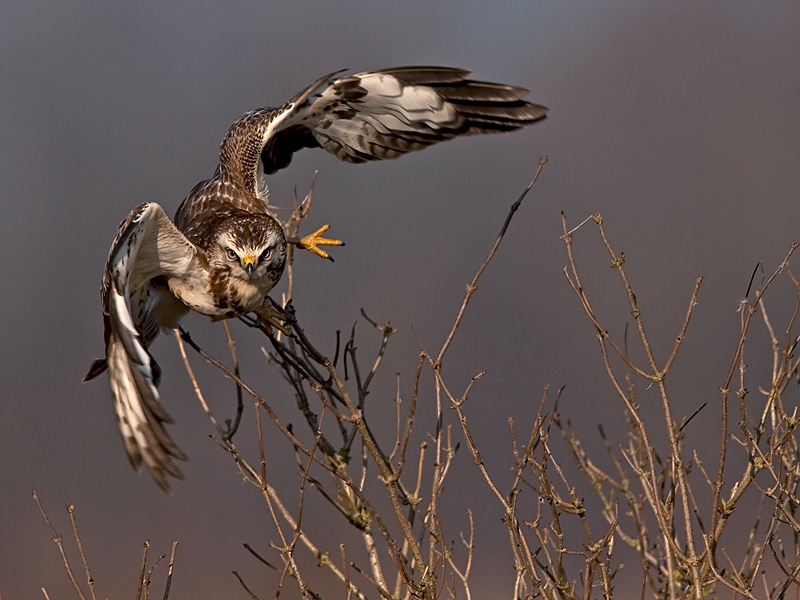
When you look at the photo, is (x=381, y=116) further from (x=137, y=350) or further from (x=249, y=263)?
(x=137, y=350)

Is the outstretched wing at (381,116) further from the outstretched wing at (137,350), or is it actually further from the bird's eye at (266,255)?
the outstretched wing at (137,350)

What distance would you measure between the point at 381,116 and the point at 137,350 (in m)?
1.82

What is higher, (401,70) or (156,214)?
(401,70)

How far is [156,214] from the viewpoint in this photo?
3102 mm

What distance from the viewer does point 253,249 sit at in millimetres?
3393

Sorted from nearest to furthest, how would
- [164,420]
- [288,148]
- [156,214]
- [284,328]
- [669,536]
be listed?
1. [669,536]
2. [164,420]
3. [156,214]
4. [284,328]
5. [288,148]

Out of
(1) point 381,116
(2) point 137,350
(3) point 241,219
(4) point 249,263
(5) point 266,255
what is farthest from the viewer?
(1) point 381,116

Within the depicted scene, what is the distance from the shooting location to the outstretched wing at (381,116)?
3.73 meters

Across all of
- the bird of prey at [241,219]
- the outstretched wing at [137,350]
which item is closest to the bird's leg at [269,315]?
the bird of prey at [241,219]

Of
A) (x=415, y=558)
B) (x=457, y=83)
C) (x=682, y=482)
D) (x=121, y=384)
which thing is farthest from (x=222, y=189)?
(x=682, y=482)

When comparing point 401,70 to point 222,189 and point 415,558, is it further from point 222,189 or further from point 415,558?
point 415,558

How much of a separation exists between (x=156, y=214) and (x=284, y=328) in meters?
0.67

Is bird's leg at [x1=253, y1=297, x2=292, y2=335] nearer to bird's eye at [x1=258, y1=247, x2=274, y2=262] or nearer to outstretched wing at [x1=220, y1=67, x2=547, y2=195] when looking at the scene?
bird's eye at [x1=258, y1=247, x2=274, y2=262]

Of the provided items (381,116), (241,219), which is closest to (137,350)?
(241,219)
